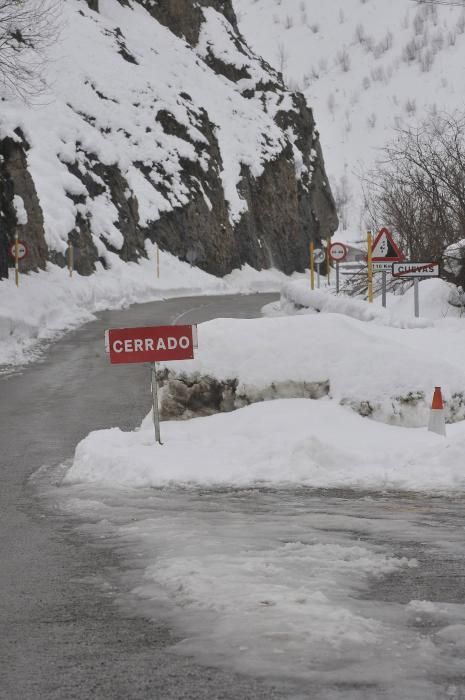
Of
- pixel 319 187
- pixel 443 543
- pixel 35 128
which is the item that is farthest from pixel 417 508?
pixel 319 187

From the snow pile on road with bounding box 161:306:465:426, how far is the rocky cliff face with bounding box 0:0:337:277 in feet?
64.6

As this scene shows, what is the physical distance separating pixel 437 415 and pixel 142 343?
3039 millimetres

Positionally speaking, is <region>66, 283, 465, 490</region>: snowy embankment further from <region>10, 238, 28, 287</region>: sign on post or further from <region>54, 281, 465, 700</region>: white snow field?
<region>10, 238, 28, 287</region>: sign on post

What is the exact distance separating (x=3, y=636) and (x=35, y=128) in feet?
148

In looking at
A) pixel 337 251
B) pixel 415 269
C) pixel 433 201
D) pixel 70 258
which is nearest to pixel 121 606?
pixel 415 269

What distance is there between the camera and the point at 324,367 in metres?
10.6

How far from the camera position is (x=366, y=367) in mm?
10430

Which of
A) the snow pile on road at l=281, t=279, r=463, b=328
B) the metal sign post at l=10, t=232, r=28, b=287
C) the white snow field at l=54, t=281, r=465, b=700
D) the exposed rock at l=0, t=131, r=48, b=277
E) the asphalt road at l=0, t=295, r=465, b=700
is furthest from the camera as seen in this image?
the exposed rock at l=0, t=131, r=48, b=277

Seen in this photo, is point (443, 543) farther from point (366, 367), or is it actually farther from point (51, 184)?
point (51, 184)

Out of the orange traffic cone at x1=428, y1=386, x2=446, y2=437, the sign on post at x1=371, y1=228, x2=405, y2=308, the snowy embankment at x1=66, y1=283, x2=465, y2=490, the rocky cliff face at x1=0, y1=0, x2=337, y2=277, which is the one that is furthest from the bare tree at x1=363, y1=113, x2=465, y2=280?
the rocky cliff face at x1=0, y1=0, x2=337, y2=277

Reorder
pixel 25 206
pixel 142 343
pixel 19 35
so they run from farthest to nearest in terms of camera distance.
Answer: pixel 25 206, pixel 19 35, pixel 142 343

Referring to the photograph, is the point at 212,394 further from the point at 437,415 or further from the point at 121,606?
the point at 121,606

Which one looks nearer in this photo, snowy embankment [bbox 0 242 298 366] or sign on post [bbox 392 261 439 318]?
sign on post [bbox 392 261 439 318]

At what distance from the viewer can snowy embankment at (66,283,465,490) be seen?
840cm
